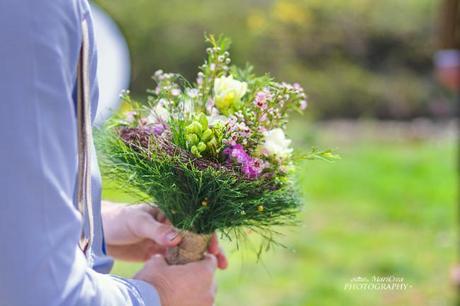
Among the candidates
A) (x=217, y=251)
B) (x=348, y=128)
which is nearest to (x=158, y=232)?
(x=217, y=251)

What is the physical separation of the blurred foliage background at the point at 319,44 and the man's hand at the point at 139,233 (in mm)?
7129

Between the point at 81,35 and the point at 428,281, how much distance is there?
3752 mm

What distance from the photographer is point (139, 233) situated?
1470 mm

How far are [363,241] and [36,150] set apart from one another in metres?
4.33

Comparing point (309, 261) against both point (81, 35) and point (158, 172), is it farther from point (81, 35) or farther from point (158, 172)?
point (81, 35)

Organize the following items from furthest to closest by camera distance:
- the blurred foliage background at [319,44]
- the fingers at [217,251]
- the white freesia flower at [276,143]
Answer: the blurred foliage background at [319,44]
the fingers at [217,251]
the white freesia flower at [276,143]

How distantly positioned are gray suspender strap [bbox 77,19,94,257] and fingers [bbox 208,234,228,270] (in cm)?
38

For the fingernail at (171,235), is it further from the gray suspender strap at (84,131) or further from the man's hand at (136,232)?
the gray suspender strap at (84,131)

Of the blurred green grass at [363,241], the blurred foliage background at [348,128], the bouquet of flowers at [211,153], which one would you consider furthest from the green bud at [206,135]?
the blurred foliage background at [348,128]

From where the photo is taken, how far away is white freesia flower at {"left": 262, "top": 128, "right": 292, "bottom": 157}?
→ 133 cm

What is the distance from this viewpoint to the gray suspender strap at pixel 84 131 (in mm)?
1028

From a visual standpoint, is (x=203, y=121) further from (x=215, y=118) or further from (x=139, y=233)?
(x=139, y=233)

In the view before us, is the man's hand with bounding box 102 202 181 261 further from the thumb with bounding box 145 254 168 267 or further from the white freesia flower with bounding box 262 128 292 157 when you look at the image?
the white freesia flower with bounding box 262 128 292 157

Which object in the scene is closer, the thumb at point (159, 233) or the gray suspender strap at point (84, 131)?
the gray suspender strap at point (84, 131)
